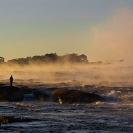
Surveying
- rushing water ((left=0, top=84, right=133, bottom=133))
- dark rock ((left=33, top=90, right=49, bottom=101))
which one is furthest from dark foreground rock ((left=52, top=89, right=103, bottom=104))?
rushing water ((left=0, top=84, right=133, bottom=133))

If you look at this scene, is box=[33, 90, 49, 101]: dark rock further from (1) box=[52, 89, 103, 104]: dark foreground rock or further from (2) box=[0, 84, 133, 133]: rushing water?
(2) box=[0, 84, 133, 133]: rushing water

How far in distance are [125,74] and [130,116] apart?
88.0m

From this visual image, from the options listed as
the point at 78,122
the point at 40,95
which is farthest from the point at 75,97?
the point at 78,122

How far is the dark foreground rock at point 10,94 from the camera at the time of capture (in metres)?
64.8

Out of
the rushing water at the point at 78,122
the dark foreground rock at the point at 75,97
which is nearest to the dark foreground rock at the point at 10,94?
the dark foreground rock at the point at 75,97

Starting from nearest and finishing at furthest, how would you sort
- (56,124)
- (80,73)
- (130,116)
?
(56,124), (130,116), (80,73)

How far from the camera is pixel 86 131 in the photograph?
3169 cm

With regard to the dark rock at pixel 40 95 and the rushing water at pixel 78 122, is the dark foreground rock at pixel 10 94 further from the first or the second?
the rushing water at pixel 78 122

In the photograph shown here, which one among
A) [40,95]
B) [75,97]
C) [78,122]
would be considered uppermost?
[40,95]

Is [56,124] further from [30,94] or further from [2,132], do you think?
[30,94]

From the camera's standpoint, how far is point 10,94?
65.1 m

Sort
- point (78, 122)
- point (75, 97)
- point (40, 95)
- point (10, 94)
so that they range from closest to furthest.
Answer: point (78, 122) → point (75, 97) → point (10, 94) → point (40, 95)

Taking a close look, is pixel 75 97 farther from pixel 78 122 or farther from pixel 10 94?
pixel 78 122

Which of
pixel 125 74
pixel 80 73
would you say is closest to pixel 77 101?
pixel 125 74
